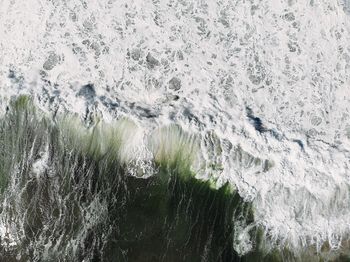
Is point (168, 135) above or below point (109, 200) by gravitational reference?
above

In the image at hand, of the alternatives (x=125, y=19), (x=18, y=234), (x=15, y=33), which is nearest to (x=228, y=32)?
(x=125, y=19)

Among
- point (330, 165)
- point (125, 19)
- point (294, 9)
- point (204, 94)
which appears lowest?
point (330, 165)

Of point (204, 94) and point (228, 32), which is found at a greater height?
point (228, 32)

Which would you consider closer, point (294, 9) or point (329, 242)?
point (329, 242)

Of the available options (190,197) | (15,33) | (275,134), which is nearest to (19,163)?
(15,33)

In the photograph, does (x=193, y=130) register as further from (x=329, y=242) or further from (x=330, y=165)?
(x=329, y=242)

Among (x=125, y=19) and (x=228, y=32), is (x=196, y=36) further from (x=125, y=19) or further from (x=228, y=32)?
(x=125, y=19)
